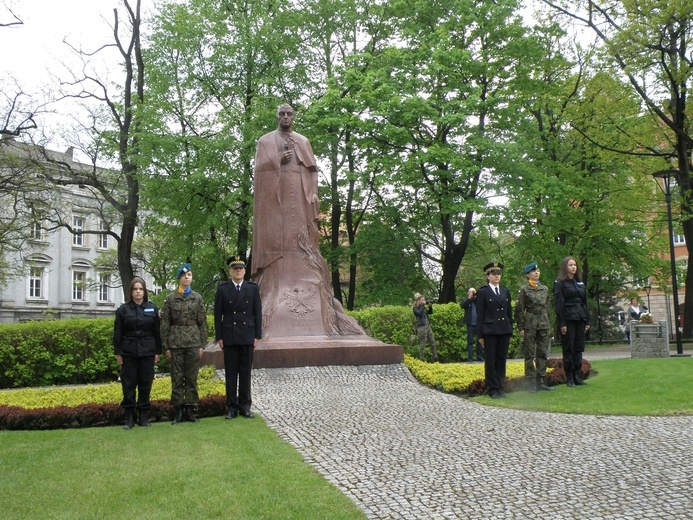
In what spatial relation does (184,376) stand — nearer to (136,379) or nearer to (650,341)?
(136,379)

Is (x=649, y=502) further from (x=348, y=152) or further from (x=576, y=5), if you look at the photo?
(x=348, y=152)

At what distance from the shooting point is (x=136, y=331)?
9.16m

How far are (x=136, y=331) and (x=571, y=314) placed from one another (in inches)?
272

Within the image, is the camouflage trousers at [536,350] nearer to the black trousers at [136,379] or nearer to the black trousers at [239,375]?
the black trousers at [239,375]

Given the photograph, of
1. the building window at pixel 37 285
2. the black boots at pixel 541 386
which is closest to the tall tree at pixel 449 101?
the black boots at pixel 541 386

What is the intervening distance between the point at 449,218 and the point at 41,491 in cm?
2370

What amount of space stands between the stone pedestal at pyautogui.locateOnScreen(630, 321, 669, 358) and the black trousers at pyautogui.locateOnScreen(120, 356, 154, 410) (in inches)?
498

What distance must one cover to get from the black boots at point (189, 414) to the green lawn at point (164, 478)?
81 cm

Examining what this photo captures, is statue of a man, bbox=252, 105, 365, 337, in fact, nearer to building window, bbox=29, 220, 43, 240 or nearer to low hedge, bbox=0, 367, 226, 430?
low hedge, bbox=0, 367, 226, 430

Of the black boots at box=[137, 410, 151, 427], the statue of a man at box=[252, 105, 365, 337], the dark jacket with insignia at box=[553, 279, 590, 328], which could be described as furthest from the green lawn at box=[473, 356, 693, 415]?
the black boots at box=[137, 410, 151, 427]

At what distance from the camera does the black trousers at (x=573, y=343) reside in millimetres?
11461

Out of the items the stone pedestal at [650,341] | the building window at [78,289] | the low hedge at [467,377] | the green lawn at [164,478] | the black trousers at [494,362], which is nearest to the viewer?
the green lawn at [164,478]

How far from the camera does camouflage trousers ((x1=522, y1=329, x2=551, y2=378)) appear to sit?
1100 centimetres

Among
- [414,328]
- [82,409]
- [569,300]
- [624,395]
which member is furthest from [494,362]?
[414,328]
